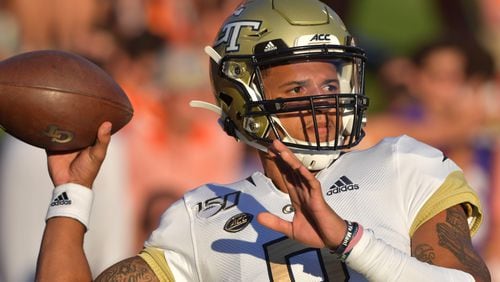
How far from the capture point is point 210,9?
22.4 feet

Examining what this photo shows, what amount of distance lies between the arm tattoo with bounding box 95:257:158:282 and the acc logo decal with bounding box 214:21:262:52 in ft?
2.48

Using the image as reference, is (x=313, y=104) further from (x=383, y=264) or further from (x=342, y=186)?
(x=383, y=264)

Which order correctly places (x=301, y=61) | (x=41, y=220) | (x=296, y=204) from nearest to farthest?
(x=296, y=204)
(x=301, y=61)
(x=41, y=220)

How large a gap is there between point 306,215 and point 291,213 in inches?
21.0

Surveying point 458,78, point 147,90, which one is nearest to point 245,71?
point 147,90

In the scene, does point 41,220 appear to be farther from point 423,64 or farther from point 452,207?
point 452,207

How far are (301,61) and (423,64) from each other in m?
3.81

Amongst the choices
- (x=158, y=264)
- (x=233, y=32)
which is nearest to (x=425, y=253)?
(x=158, y=264)

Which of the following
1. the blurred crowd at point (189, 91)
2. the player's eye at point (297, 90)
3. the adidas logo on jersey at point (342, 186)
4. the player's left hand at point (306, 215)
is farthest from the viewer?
the blurred crowd at point (189, 91)

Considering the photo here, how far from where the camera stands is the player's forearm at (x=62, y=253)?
3.31 m

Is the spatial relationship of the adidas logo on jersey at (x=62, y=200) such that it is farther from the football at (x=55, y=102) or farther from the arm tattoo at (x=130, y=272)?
the arm tattoo at (x=130, y=272)

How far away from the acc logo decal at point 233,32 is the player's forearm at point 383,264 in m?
0.97

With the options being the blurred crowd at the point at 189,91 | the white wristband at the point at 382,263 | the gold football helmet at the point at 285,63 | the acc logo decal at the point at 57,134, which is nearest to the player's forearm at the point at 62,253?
the acc logo decal at the point at 57,134

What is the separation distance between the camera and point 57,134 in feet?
11.0
